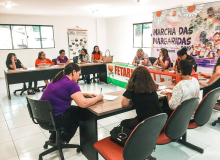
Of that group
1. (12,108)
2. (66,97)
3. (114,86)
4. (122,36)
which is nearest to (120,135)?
(66,97)

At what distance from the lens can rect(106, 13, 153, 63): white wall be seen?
25.4 feet

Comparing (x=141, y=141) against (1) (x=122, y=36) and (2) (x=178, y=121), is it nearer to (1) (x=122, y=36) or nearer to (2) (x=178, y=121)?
(2) (x=178, y=121)

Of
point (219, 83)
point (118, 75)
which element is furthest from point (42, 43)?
point (219, 83)

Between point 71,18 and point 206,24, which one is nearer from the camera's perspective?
point 206,24

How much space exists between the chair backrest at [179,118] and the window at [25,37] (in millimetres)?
7310

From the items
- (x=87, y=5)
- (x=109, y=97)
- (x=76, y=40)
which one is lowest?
(x=109, y=97)

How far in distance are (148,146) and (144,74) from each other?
648 mm

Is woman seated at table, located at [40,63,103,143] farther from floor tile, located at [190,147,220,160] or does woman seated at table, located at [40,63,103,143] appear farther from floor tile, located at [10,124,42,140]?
floor tile, located at [190,147,220,160]

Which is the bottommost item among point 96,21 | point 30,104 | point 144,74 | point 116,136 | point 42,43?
point 116,136

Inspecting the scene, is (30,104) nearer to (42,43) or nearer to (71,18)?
(42,43)

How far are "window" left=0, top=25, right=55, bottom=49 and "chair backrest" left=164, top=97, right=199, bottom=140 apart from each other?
7310mm

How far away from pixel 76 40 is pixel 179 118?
24.6 feet

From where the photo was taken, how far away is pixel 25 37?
750 cm

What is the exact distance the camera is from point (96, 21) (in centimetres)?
887
